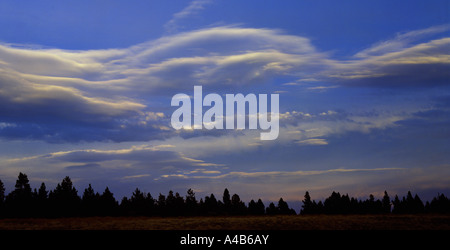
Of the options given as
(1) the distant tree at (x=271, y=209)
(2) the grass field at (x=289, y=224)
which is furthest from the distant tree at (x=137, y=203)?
(2) the grass field at (x=289, y=224)

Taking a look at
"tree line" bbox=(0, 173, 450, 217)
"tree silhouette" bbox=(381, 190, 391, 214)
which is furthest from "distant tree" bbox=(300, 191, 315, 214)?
"tree silhouette" bbox=(381, 190, 391, 214)

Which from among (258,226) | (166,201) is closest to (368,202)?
(166,201)

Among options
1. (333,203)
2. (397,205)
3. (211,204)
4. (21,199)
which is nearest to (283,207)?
(333,203)

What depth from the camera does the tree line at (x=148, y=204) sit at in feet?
380

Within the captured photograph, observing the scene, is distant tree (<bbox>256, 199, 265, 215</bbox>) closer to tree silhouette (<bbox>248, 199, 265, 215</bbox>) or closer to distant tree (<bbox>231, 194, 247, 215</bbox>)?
tree silhouette (<bbox>248, 199, 265, 215</bbox>)

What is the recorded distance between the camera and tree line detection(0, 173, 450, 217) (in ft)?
380

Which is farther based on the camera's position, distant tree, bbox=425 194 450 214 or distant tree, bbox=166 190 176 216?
distant tree, bbox=425 194 450 214

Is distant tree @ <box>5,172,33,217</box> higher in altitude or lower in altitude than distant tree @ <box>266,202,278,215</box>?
higher

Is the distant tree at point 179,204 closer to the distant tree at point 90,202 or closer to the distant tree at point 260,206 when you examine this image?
the distant tree at point 90,202
